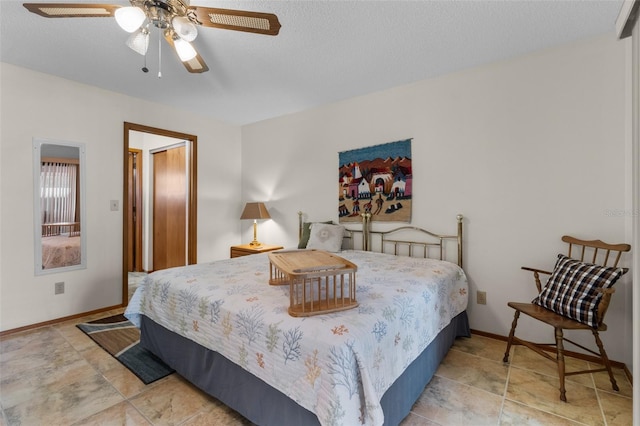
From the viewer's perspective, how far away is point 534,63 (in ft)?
7.95

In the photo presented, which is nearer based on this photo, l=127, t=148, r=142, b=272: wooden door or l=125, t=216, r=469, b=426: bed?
l=125, t=216, r=469, b=426: bed

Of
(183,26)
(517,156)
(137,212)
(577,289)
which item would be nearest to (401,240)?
(517,156)

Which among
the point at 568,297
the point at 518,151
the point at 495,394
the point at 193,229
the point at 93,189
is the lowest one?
the point at 495,394

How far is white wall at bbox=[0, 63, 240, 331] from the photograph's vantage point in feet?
8.89

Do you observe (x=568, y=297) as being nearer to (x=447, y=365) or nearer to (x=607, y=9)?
(x=447, y=365)

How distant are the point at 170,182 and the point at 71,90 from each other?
1.80m

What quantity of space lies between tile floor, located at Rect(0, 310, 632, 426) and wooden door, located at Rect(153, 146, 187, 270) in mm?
2258

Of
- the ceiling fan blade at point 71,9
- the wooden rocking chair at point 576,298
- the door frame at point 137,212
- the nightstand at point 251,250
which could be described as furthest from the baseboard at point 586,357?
the door frame at point 137,212

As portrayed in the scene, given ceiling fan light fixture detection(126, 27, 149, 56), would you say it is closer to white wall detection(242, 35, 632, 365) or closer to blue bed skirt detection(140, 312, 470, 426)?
blue bed skirt detection(140, 312, 470, 426)

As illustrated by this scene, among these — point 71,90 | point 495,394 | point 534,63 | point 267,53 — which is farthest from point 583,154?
point 71,90

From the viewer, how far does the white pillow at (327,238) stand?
3.26 metres

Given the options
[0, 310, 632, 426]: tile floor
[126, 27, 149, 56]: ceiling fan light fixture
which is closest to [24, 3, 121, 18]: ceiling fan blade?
[126, 27, 149, 56]: ceiling fan light fixture

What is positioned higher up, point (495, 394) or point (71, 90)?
point (71, 90)

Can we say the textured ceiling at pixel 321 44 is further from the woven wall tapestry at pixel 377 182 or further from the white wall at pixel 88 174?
the woven wall tapestry at pixel 377 182
